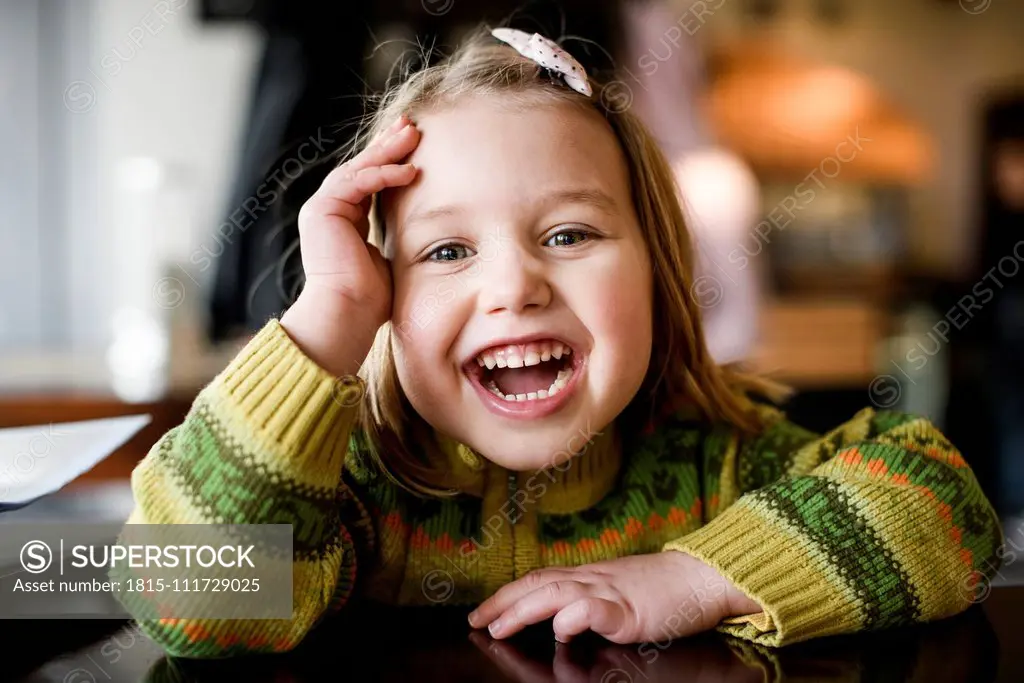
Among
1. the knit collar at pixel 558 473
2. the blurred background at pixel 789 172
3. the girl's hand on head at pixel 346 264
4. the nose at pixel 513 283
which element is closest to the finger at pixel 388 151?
the girl's hand on head at pixel 346 264

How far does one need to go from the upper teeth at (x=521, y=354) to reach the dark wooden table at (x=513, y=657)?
0.18m

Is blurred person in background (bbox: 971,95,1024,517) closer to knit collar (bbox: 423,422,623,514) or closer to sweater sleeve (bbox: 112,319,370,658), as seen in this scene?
knit collar (bbox: 423,422,623,514)

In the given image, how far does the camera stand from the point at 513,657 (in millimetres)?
567

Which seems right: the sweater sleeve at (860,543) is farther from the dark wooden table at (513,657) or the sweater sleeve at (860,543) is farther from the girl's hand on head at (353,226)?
the girl's hand on head at (353,226)

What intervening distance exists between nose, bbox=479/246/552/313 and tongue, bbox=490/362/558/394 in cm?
7

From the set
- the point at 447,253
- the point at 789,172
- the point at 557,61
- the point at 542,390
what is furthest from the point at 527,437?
the point at 789,172

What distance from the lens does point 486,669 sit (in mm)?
546

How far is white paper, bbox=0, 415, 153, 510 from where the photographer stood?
62 centimetres

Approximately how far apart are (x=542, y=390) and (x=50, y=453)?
346 mm

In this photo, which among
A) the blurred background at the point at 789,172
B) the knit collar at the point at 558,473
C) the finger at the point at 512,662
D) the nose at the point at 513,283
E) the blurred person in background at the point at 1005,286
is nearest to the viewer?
the finger at the point at 512,662

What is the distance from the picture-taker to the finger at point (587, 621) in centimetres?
60

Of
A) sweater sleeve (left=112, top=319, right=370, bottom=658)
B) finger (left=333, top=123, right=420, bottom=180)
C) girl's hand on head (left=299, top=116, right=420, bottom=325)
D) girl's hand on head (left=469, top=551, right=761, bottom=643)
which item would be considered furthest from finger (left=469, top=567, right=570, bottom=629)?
finger (left=333, top=123, right=420, bottom=180)

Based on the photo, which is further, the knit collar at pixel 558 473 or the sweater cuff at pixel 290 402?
the knit collar at pixel 558 473

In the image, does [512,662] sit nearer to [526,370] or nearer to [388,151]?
[526,370]
